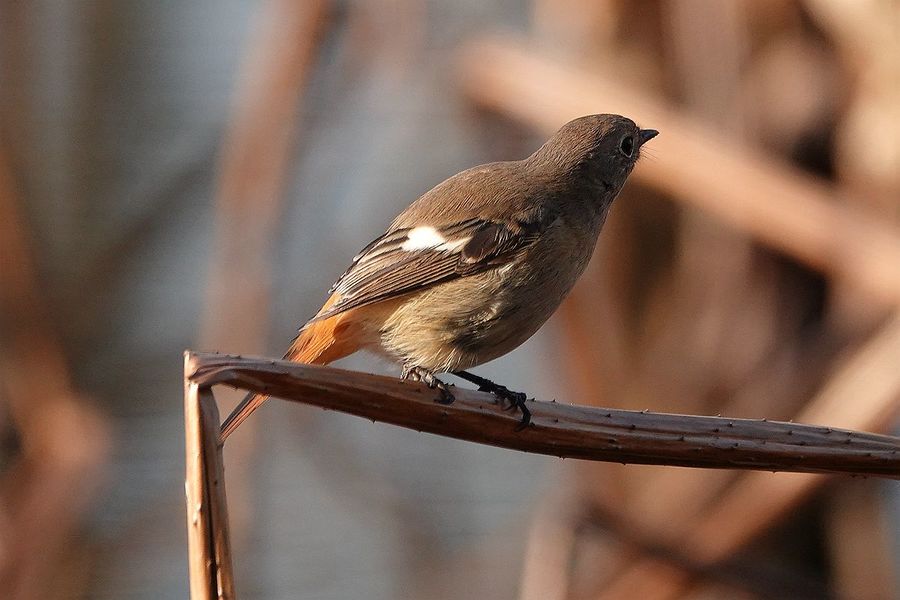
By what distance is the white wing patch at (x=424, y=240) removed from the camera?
2.34 m

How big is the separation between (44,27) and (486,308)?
3420 mm

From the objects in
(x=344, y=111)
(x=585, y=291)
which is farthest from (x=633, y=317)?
(x=344, y=111)

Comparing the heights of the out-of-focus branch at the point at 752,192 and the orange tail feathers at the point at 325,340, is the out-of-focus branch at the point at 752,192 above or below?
above

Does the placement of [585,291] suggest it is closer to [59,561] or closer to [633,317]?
[633,317]

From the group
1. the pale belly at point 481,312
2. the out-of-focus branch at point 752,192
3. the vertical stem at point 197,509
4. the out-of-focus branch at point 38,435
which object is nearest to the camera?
the vertical stem at point 197,509

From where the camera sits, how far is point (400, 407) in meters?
1.35

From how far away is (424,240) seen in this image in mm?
2352

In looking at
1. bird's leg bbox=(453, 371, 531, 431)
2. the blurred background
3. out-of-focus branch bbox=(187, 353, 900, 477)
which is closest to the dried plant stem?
out-of-focus branch bbox=(187, 353, 900, 477)

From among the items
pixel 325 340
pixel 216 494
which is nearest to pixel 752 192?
pixel 325 340

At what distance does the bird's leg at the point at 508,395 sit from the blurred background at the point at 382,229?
84 cm

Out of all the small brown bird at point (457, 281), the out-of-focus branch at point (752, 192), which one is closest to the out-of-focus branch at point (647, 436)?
the small brown bird at point (457, 281)

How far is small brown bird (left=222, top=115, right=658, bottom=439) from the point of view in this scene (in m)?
2.25

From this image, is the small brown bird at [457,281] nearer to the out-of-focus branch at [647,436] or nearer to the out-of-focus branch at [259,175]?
the out-of-focus branch at [647,436]

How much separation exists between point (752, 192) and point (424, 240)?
1458 millimetres
